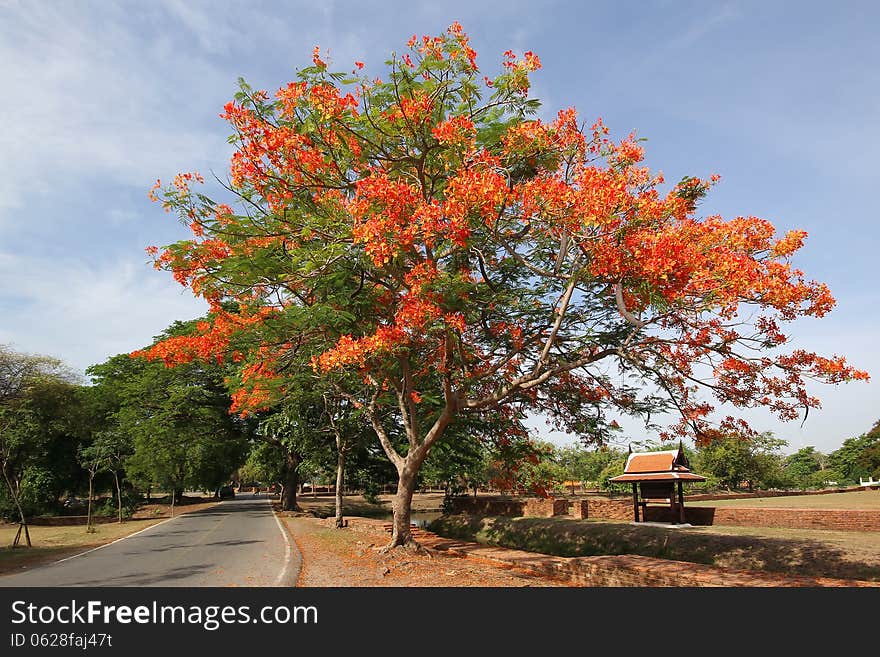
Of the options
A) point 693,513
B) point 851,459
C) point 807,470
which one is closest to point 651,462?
point 693,513

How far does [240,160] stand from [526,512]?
75.0 ft

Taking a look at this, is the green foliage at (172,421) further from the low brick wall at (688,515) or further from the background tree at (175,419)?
A: the low brick wall at (688,515)

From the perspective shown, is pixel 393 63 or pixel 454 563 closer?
pixel 393 63

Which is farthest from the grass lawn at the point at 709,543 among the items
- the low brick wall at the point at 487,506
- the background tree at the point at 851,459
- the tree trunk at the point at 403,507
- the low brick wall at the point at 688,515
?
the background tree at the point at 851,459

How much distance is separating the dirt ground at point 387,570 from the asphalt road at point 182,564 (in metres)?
0.52

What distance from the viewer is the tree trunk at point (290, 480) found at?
104ft

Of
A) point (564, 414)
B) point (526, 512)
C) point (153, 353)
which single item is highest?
point (153, 353)

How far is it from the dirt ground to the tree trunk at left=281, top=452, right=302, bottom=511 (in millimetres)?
15521

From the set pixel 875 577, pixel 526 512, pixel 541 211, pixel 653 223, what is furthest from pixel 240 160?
pixel 526 512

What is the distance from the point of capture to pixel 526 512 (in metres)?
27.6

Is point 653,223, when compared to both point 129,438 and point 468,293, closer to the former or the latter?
point 468,293

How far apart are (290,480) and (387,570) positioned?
2286 cm

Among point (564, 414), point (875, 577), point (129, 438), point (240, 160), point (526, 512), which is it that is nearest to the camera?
point (240, 160)

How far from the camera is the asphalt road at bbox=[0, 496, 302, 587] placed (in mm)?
10328
